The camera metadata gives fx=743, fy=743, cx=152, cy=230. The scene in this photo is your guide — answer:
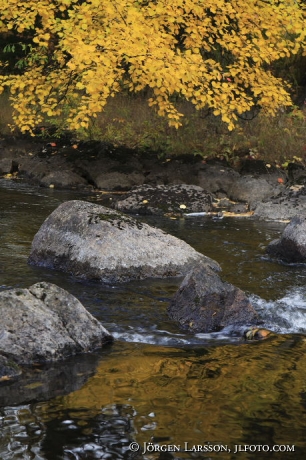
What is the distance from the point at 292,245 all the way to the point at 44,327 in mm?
5066

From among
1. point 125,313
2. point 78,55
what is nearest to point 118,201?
point 78,55

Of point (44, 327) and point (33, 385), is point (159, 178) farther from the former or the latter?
point (33, 385)

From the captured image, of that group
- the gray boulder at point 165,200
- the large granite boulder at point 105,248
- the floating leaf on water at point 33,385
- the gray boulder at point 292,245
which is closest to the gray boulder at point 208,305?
the large granite boulder at point 105,248

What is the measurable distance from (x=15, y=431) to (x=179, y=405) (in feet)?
3.97

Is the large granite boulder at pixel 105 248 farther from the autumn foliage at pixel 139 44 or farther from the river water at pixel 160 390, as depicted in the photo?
the autumn foliage at pixel 139 44

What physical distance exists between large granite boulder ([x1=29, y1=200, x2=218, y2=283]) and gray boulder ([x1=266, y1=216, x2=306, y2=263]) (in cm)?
134

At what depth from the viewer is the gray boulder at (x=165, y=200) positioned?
559 inches

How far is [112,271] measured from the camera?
30.0 feet

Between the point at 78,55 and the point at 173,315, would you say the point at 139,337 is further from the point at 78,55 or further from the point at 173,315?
the point at 78,55

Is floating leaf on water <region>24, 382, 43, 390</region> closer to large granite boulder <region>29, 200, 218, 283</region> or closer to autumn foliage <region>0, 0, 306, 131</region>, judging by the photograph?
large granite boulder <region>29, 200, 218, 283</region>

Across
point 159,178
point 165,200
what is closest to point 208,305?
point 165,200

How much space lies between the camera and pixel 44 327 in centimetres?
639

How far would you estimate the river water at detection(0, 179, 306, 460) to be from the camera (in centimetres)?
480

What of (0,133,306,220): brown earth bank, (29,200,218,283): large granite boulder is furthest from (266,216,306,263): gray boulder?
(0,133,306,220): brown earth bank
